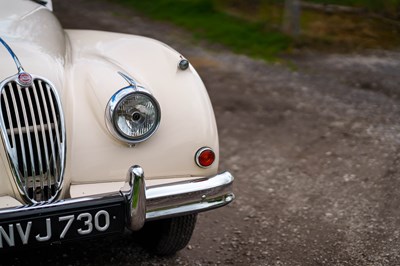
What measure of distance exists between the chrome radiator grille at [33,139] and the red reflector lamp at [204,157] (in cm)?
61

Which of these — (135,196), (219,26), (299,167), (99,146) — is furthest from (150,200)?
(219,26)

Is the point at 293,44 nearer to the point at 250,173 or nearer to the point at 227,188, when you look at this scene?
the point at 250,173

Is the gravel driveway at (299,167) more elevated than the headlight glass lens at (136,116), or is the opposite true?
the headlight glass lens at (136,116)

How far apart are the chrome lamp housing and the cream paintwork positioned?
0.05 meters

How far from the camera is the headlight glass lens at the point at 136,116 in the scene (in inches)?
110

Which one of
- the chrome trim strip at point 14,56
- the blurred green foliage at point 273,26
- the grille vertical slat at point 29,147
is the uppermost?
the chrome trim strip at point 14,56

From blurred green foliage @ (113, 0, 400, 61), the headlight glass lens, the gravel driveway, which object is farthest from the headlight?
blurred green foliage @ (113, 0, 400, 61)

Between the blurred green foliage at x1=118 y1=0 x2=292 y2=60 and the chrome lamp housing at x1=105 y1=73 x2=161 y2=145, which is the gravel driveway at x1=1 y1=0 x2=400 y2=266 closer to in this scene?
the blurred green foliage at x1=118 y1=0 x2=292 y2=60

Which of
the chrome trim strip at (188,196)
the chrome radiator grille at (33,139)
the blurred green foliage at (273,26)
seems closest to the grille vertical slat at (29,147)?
the chrome radiator grille at (33,139)

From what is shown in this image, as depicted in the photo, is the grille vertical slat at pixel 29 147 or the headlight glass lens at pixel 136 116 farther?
the headlight glass lens at pixel 136 116

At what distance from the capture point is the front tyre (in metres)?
3.14

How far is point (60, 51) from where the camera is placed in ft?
10.6

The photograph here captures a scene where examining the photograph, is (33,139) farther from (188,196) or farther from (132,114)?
(188,196)

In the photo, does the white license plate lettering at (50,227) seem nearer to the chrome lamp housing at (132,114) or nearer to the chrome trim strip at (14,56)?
the chrome lamp housing at (132,114)
